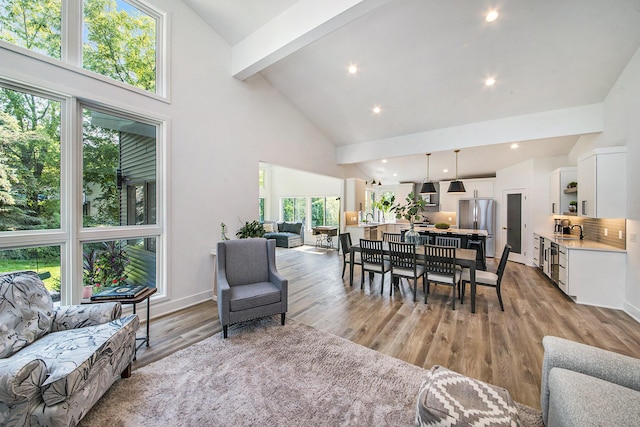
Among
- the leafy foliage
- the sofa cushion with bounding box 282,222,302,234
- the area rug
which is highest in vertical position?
the leafy foliage

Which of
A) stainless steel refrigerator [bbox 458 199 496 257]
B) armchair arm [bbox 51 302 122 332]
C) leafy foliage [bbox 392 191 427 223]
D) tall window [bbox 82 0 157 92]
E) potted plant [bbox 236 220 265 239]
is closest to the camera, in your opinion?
armchair arm [bbox 51 302 122 332]

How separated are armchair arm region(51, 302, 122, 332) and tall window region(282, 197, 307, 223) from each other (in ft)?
26.9

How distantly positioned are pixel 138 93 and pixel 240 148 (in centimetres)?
154

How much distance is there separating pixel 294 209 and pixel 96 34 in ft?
26.5

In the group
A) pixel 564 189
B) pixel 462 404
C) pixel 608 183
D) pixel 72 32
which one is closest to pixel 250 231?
pixel 72 32

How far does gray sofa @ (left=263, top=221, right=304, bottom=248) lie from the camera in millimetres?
9148

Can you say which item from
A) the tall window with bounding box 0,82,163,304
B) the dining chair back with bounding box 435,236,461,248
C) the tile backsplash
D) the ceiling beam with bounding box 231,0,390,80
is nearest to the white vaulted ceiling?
the ceiling beam with bounding box 231,0,390,80

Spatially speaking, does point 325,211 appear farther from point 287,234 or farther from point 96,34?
point 96,34

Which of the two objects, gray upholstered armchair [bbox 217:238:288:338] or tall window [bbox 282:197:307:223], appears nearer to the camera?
gray upholstered armchair [bbox 217:238:288:338]

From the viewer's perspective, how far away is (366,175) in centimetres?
922

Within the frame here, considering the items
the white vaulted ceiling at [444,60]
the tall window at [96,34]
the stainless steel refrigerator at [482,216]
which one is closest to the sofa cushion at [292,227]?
the white vaulted ceiling at [444,60]

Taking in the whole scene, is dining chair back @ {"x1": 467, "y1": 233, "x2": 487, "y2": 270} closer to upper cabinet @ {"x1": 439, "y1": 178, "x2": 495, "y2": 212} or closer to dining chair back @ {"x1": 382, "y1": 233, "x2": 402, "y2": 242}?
upper cabinet @ {"x1": 439, "y1": 178, "x2": 495, "y2": 212}

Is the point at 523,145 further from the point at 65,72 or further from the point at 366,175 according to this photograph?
the point at 65,72

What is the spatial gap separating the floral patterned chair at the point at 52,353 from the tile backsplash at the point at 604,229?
6.35 metres
